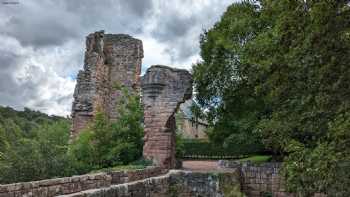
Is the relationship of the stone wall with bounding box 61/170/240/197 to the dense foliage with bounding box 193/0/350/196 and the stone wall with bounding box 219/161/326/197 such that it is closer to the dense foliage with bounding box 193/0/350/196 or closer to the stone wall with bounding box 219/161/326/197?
the dense foliage with bounding box 193/0/350/196

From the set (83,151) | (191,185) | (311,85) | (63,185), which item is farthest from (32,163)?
(311,85)

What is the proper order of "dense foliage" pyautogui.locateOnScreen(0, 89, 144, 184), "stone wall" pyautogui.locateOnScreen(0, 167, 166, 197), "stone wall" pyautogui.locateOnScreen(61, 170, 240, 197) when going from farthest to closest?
"dense foliage" pyautogui.locateOnScreen(0, 89, 144, 184) → "stone wall" pyautogui.locateOnScreen(61, 170, 240, 197) → "stone wall" pyautogui.locateOnScreen(0, 167, 166, 197)

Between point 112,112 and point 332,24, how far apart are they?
57.1ft

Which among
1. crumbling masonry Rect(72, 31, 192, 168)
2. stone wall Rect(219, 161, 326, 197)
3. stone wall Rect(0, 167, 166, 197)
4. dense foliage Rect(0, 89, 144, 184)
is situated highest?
crumbling masonry Rect(72, 31, 192, 168)

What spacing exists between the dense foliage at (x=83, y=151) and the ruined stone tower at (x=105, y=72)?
9.53 ft

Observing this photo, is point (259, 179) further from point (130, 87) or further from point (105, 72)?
point (105, 72)

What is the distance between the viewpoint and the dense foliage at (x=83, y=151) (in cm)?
1284

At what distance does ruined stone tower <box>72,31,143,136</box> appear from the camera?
21.6 m

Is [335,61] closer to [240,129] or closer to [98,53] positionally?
[240,129]

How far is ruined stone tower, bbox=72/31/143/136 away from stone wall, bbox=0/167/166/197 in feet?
34.0

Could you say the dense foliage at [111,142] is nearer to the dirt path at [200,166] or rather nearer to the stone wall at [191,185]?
the dirt path at [200,166]

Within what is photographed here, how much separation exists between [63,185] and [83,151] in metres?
7.00

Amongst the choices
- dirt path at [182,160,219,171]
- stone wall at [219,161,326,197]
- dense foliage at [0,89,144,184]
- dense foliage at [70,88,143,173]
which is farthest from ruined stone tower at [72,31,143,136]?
stone wall at [219,161,326,197]

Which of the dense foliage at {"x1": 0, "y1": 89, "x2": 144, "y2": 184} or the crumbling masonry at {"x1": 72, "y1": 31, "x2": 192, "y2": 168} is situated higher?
the crumbling masonry at {"x1": 72, "y1": 31, "x2": 192, "y2": 168}
